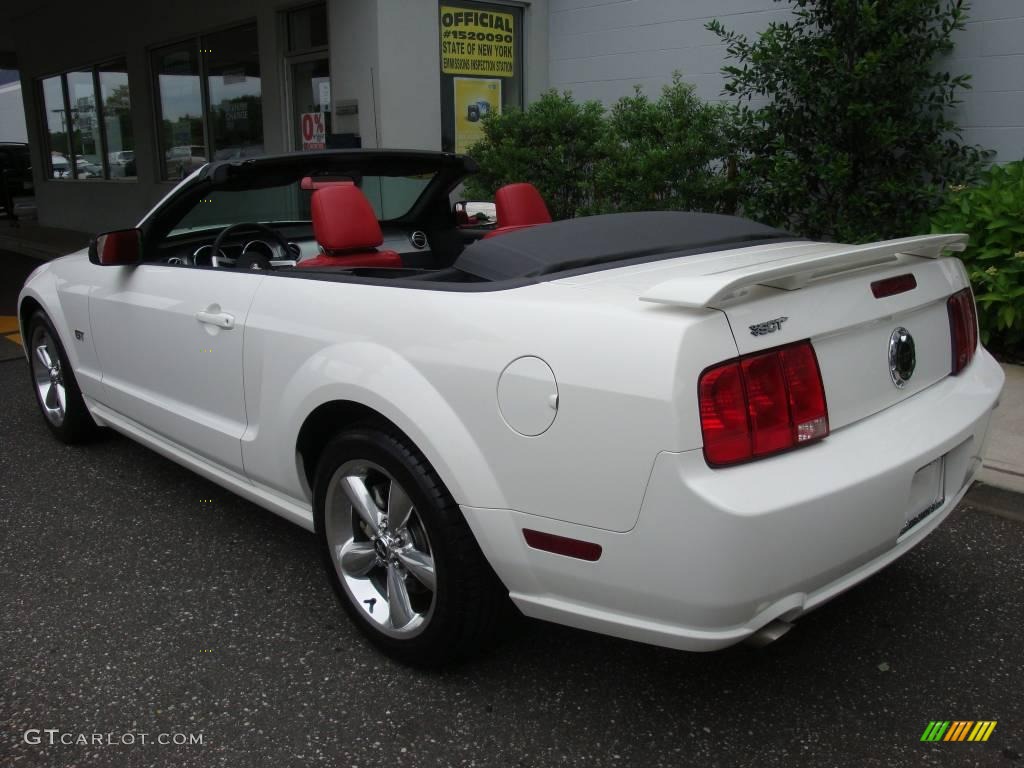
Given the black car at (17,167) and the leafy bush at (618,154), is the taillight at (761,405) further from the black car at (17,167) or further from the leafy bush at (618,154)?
the black car at (17,167)

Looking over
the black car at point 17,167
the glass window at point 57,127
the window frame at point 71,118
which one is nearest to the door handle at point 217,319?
the window frame at point 71,118

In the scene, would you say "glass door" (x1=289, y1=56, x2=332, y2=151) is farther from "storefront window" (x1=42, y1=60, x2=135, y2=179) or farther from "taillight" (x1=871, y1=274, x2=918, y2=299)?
"taillight" (x1=871, y1=274, x2=918, y2=299)

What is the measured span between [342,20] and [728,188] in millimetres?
4526

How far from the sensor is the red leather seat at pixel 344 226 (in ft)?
11.6

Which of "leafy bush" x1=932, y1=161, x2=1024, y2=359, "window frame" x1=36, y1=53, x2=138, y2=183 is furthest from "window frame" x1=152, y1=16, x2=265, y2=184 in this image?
"leafy bush" x1=932, y1=161, x2=1024, y2=359

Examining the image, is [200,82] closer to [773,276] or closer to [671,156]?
[671,156]

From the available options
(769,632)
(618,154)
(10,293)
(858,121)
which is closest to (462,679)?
(769,632)

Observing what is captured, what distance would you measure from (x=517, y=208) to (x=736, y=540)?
2477 mm

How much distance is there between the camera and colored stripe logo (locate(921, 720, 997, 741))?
2402 mm

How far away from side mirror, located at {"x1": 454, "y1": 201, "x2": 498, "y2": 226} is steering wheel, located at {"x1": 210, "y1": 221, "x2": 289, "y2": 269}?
0.96 meters

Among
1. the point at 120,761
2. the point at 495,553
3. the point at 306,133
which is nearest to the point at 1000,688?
the point at 495,553

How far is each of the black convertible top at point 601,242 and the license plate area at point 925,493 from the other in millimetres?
956

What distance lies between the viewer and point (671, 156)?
7.26 meters

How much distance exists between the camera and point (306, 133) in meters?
10.5
